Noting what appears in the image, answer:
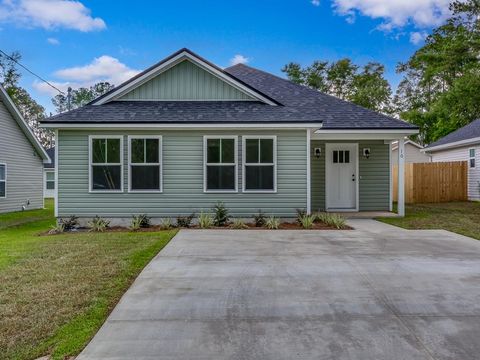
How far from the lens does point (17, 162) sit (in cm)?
1655

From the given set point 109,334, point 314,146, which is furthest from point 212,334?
point 314,146

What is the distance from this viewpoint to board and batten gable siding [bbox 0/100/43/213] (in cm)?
1553

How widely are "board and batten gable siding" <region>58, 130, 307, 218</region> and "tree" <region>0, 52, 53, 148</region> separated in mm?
12839

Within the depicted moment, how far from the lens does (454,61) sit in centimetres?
1391

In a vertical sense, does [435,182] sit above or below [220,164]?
below

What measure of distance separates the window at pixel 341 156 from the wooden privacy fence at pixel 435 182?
605 centimetres

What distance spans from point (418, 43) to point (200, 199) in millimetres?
19894

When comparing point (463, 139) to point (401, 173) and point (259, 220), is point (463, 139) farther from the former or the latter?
point (259, 220)

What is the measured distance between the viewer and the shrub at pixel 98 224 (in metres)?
9.70

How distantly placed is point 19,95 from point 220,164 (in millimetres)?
37970

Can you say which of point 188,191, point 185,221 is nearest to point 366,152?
point 188,191

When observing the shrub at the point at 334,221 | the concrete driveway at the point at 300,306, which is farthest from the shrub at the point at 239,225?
the concrete driveway at the point at 300,306

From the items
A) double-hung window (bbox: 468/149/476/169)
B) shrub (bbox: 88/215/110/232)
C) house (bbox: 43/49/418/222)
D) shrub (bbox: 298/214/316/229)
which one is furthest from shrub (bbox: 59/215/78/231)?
double-hung window (bbox: 468/149/476/169)

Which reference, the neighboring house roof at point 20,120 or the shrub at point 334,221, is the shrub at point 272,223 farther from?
the neighboring house roof at point 20,120
